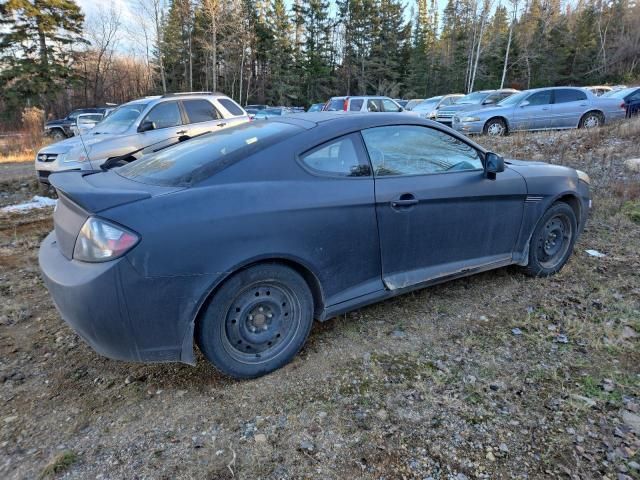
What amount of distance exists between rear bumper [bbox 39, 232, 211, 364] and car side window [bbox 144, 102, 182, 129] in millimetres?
6066

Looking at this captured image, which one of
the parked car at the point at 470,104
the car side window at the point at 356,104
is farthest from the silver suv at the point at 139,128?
the parked car at the point at 470,104

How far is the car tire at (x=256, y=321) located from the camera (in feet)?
7.91

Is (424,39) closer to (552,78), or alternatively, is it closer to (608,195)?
(552,78)

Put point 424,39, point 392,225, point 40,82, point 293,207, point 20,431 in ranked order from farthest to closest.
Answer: point 424,39 → point 40,82 → point 392,225 → point 293,207 → point 20,431

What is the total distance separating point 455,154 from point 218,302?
7.37ft

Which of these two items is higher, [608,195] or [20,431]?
[608,195]

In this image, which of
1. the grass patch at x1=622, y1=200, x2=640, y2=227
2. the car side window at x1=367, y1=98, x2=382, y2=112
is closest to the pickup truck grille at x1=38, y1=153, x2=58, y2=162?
the grass patch at x1=622, y1=200, x2=640, y2=227

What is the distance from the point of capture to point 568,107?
505 inches

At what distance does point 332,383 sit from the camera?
2.63 meters

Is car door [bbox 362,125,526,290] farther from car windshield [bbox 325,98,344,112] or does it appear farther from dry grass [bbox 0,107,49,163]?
dry grass [bbox 0,107,49,163]

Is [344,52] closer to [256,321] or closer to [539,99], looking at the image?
[539,99]

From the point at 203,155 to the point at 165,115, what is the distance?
5.85 m

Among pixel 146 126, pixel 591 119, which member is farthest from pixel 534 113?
pixel 146 126

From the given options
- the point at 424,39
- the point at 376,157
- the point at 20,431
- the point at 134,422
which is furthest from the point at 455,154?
the point at 424,39
